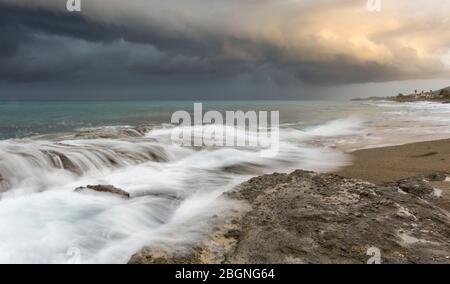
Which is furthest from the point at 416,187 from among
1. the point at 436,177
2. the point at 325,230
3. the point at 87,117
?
the point at 87,117

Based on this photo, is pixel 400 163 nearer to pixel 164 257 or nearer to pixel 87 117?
pixel 164 257

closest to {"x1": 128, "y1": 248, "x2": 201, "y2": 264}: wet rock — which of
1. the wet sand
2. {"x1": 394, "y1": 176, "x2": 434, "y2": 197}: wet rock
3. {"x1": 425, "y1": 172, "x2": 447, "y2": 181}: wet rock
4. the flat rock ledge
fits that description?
the flat rock ledge

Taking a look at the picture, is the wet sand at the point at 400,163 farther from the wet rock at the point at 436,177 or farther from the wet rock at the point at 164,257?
the wet rock at the point at 164,257

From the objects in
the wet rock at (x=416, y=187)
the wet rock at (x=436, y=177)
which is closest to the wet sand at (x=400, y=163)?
Result: the wet rock at (x=416, y=187)

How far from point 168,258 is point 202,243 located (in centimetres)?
55

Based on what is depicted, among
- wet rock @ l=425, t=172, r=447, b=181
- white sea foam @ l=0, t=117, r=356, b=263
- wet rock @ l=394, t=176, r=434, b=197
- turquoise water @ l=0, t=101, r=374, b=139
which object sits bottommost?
white sea foam @ l=0, t=117, r=356, b=263

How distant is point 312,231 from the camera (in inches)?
183

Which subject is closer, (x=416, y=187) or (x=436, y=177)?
(x=416, y=187)

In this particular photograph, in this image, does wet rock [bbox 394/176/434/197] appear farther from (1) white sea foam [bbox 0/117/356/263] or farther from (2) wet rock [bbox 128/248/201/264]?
(2) wet rock [bbox 128/248/201/264]

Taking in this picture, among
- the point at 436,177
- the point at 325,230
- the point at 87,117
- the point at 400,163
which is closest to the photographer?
→ the point at 325,230

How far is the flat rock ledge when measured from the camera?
165 inches

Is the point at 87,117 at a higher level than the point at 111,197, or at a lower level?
higher

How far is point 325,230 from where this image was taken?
4633 mm

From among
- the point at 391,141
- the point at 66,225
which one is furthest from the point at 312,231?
the point at 391,141
